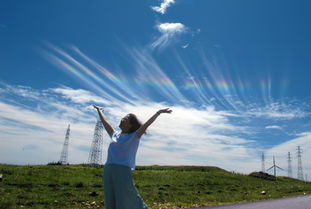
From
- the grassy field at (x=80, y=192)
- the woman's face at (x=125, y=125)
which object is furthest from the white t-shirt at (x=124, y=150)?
the grassy field at (x=80, y=192)

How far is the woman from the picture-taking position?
168 inches

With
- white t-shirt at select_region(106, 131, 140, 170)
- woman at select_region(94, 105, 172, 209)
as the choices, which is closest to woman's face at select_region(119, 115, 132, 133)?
woman at select_region(94, 105, 172, 209)

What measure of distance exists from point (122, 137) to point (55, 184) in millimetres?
19903

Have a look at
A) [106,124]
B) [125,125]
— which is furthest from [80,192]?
[125,125]

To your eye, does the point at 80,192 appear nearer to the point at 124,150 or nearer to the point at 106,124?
the point at 106,124

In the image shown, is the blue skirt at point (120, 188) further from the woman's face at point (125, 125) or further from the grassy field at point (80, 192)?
the grassy field at point (80, 192)

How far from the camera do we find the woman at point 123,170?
4.28 meters

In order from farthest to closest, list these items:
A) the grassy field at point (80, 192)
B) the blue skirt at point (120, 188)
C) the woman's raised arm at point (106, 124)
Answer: the grassy field at point (80, 192) < the woman's raised arm at point (106, 124) < the blue skirt at point (120, 188)

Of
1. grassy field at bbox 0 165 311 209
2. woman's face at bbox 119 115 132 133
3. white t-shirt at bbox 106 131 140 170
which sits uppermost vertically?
woman's face at bbox 119 115 132 133

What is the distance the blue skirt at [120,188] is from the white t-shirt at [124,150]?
0.07m

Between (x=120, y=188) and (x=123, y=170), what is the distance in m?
0.24

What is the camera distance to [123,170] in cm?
429

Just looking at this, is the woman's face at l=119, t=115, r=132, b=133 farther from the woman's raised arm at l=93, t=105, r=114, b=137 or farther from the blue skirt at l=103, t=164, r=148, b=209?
the blue skirt at l=103, t=164, r=148, b=209

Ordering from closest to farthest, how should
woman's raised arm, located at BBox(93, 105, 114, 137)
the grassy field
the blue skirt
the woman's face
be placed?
the blue skirt → the woman's face → woman's raised arm, located at BBox(93, 105, 114, 137) → the grassy field
